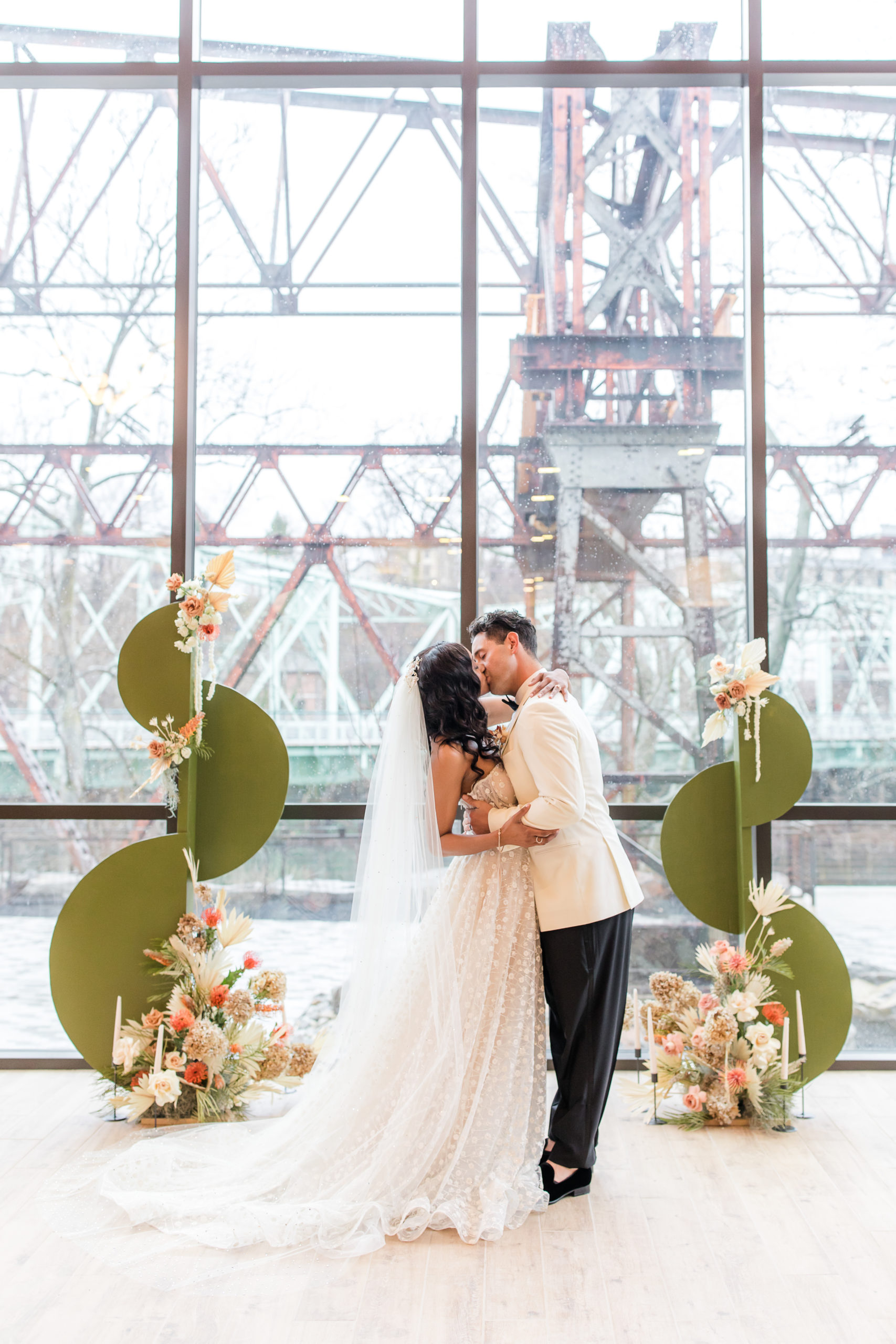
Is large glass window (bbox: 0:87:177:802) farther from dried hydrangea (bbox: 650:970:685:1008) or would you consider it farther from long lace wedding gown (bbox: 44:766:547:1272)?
dried hydrangea (bbox: 650:970:685:1008)

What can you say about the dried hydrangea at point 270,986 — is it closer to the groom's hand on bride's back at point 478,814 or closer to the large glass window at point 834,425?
the groom's hand on bride's back at point 478,814

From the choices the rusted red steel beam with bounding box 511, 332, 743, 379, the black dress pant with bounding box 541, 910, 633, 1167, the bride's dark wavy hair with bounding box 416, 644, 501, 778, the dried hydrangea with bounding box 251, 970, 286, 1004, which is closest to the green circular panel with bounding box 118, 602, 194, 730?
the dried hydrangea with bounding box 251, 970, 286, 1004

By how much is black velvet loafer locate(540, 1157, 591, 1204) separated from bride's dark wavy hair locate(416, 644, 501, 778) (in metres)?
1.10

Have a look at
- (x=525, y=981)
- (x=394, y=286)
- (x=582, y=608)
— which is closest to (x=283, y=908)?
(x=525, y=981)

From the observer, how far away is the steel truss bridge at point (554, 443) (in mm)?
3633

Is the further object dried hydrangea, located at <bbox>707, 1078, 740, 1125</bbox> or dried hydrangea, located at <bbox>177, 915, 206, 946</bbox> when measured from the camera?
dried hydrangea, located at <bbox>177, 915, 206, 946</bbox>

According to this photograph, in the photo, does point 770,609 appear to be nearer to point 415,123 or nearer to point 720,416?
point 720,416

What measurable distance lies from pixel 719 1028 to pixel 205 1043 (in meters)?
1.59

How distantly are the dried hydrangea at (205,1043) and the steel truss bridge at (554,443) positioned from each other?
101 centimetres

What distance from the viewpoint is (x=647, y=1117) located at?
3111 mm

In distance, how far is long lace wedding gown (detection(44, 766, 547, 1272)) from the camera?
2.32 metres

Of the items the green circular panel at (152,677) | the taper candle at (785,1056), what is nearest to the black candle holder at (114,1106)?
the green circular panel at (152,677)

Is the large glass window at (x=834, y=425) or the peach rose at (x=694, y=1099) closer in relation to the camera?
the peach rose at (x=694, y=1099)

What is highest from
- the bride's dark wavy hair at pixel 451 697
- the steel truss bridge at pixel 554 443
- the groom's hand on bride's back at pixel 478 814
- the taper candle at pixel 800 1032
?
the steel truss bridge at pixel 554 443
